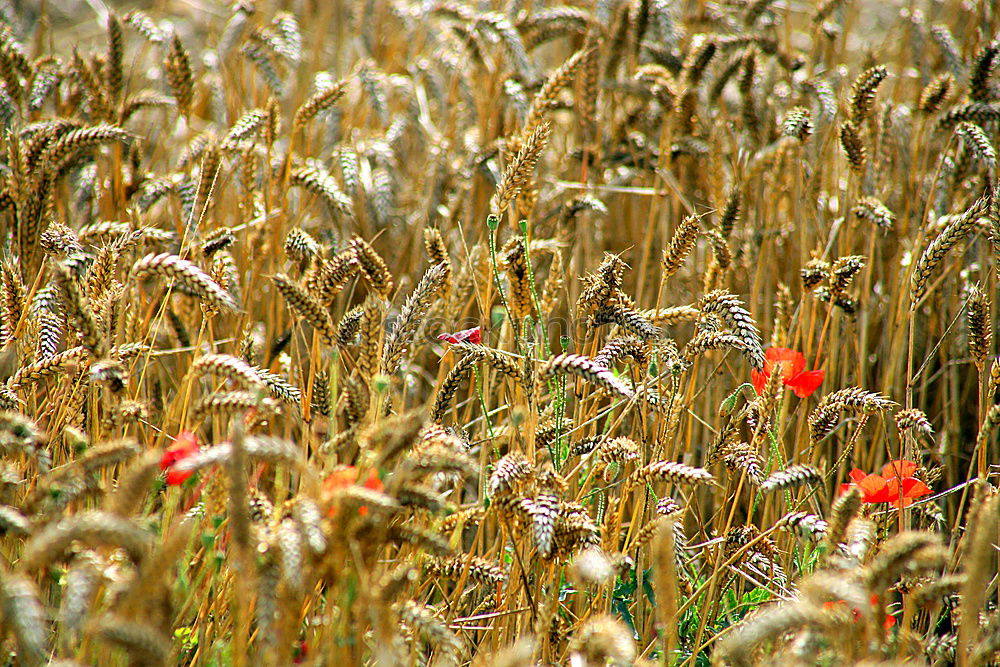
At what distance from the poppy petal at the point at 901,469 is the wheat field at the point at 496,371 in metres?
0.03

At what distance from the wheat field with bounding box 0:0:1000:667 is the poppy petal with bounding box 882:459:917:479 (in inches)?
1.0

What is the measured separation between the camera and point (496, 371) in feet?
5.33

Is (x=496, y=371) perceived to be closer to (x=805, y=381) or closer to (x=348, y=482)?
(x=805, y=381)

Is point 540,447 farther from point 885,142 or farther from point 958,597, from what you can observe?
point 885,142

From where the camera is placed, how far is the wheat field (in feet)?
3.15

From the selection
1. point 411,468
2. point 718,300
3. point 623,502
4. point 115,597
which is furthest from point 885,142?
point 115,597

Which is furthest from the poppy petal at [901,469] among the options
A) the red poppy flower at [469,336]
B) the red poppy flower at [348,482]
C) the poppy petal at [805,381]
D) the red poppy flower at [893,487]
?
the red poppy flower at [348,482]

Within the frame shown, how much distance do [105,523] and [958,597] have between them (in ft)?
4.41

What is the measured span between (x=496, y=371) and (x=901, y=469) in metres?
0.71

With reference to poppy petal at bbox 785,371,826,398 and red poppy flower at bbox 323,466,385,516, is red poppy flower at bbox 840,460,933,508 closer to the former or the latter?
poppy petal at bbox 785,371,826,398

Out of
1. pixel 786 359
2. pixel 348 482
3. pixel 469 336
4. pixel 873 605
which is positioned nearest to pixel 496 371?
pixel 469 336

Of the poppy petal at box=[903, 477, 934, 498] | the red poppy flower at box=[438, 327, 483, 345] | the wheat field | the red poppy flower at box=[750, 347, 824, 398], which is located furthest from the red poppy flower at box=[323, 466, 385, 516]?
the poppy petal at box=[903, 477, 934, 498]

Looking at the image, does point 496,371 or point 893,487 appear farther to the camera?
point 496,371

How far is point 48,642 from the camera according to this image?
1347mm
